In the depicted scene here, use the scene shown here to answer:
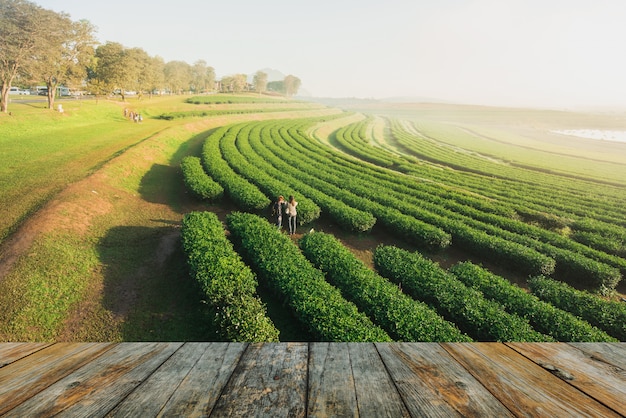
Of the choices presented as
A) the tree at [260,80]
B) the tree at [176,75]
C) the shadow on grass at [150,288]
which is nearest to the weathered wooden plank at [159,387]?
the shadow on grass at [150,288]

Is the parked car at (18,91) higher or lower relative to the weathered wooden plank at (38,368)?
higher

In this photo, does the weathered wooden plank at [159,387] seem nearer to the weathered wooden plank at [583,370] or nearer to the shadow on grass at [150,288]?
the weathered wooden plank at [583,370]

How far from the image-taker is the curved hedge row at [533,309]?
9312 millimetres

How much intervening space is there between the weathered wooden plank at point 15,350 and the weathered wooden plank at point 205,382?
1180 mm

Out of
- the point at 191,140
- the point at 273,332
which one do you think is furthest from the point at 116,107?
the point at 273,332

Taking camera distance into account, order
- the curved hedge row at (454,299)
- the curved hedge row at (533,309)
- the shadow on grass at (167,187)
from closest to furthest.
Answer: the curved hedge row at (454,299)
the curved hedge row at (533,309)
the shadow on grass at (167,187)

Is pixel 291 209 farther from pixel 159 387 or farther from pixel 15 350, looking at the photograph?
pixel 159 387

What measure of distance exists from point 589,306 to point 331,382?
1388 cm

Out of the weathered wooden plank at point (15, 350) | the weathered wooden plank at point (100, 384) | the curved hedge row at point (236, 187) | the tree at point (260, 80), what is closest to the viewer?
the weathered wooden plank at point (100, 384)

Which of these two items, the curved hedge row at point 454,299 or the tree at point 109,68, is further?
the tree at point 109,68

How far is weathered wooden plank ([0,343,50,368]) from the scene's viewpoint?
1.94 m

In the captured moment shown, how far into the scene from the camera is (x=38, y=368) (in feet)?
5.99

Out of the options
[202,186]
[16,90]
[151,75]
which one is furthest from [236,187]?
[16,90]

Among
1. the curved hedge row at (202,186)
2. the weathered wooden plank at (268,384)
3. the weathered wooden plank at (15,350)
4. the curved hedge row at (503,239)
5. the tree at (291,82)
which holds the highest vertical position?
the tree at (291,82)
